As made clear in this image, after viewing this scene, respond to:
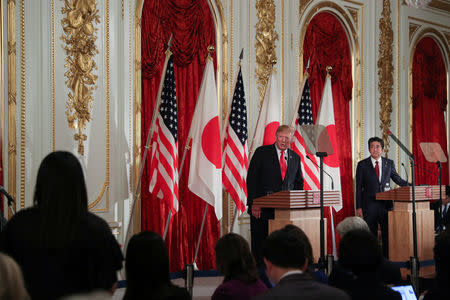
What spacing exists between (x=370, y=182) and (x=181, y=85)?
9.58 ft

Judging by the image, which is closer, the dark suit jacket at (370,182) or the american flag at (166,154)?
the american flag at (166,154)

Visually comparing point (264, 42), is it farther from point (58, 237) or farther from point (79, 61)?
point (58, 237)

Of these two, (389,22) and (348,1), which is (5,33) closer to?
(348,1)

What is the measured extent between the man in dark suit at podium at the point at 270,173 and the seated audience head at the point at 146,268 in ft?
13.4

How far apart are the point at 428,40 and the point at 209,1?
559 centimetres

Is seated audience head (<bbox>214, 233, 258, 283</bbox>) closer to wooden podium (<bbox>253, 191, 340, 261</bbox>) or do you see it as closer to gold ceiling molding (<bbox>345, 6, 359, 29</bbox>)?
wooden podium (<bbox>253, 191, 340, 261</bbox>)

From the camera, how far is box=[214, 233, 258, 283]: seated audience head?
2.81m

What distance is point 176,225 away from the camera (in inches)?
282

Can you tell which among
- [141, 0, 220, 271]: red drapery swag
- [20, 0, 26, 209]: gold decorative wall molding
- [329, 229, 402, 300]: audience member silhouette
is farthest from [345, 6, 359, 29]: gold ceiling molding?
[329, 229, 402, 300]: audience member silhouette

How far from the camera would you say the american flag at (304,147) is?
7601mm

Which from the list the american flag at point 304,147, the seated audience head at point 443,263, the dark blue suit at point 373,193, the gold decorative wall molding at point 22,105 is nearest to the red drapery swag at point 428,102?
the dark blue suit at point 373,193

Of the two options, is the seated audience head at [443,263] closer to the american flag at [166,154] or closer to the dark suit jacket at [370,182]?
the american flag at [166,154]

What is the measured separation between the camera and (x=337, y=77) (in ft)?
30.8

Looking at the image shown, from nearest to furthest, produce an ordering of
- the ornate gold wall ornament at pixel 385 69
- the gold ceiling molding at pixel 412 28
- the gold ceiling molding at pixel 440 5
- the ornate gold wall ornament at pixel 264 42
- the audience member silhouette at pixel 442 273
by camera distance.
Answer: the audience member silhouette at pixel 442 273, the ornate gold wall ornament at pixel 264 42, the ornate gold wall ornament at pixel 385 69, the gold ceiling molding at pixel 412 28, the gold ceiling molding at pixel 440 5
